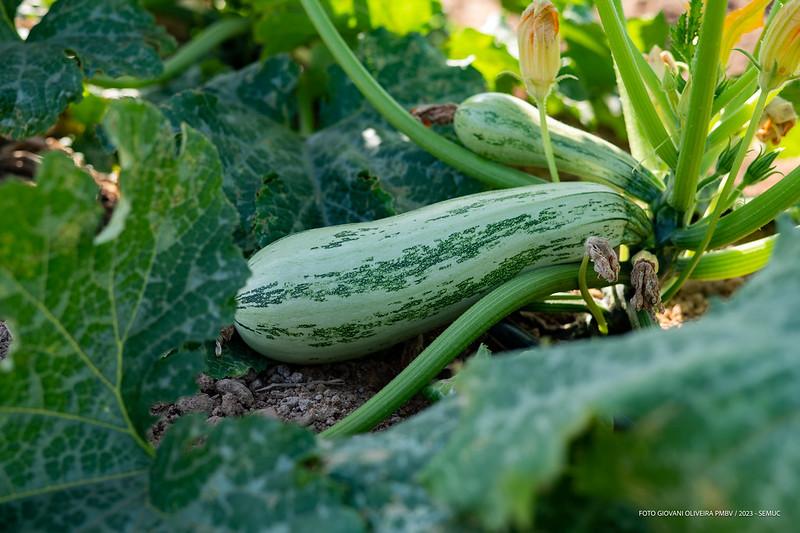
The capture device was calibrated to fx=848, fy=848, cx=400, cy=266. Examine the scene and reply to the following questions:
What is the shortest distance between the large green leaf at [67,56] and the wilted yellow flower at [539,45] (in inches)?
41.2

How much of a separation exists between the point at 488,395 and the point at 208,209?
0.60m

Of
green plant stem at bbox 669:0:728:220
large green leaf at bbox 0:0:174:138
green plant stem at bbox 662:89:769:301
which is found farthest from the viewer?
large green leaf at bbox 0:0:174:138

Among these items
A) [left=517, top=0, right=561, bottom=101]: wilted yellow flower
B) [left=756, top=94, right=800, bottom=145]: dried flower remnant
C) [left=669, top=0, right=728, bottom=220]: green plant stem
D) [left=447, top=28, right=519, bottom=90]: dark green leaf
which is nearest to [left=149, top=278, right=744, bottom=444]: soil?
[left=669, top=0, right=728, bottom=220]: green plant stem

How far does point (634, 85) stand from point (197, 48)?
71.3 inches

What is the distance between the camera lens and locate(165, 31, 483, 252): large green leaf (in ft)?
7.07

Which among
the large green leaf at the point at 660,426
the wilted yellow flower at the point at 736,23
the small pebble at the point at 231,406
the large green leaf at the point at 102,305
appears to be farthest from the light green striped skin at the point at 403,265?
the large green leaf at the point at 660,426

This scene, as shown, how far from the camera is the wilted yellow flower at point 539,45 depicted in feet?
5.76

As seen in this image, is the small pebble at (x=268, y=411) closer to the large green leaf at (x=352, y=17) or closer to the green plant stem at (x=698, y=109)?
the green plant stem at (x=698, y=109)

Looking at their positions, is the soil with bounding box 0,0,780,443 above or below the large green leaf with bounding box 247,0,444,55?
below

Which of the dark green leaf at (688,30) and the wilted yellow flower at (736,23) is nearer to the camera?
the dark green leaf at (688,30)

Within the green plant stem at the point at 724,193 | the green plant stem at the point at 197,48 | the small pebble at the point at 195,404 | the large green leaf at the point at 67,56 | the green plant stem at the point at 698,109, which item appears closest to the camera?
the green plant stem at the point at 698,109

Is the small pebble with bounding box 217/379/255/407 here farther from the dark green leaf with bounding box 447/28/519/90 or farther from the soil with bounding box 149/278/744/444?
the dark green leaf with bounding box 447/28/519/90

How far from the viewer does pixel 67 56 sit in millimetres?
2219

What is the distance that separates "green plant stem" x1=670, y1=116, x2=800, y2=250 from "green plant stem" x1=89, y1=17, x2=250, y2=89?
1914 mm
